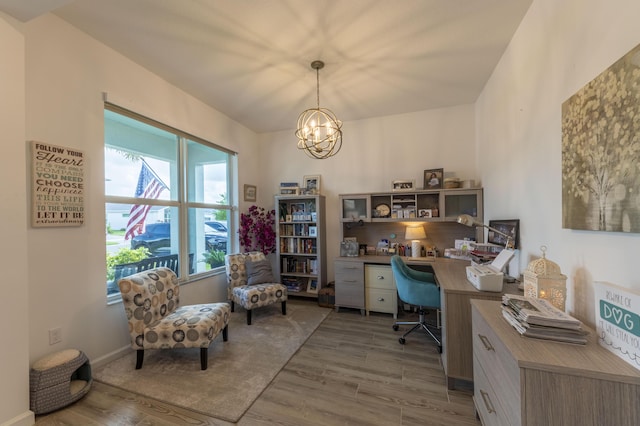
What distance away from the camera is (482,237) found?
323 centimetres

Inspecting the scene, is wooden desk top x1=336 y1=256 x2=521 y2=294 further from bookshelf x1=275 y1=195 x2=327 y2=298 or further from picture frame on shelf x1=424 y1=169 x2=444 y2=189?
picture frame on shelf x1=424 y1=169 x2=444 y2=189

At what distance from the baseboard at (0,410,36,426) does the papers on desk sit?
3258 mm

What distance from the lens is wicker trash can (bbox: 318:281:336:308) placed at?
3720 millimetres

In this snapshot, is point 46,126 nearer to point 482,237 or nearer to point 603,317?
point 603,317

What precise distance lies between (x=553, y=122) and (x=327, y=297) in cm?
319

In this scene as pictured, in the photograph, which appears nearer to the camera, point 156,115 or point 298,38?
point 298,38

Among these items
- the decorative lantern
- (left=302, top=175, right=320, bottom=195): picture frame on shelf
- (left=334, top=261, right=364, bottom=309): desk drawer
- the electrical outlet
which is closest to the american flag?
the electrical outlet

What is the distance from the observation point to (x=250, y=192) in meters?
4.46

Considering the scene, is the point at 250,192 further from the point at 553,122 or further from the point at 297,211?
the point at 553,122

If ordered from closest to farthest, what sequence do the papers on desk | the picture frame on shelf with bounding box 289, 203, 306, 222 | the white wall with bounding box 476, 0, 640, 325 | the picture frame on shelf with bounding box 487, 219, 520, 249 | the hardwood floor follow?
the white wall with bounding box 476, 0, 640, 325
the hardwood floor
the papers on desk
the picture frame on shelf with bounding box 487, 219, 520, 249
the picture frame on shelf with bounding box 289, 203, 306, 222

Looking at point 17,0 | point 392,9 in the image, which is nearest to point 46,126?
point 17,0

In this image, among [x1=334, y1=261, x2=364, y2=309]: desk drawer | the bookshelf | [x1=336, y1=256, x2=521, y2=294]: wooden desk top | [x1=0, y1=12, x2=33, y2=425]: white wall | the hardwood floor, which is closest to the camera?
[x1=0, y1=12, x2=33, y2=425]: white wall


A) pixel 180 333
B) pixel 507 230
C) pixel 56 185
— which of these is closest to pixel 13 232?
pixel 56 185

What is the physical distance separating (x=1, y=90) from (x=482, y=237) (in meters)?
4.62
